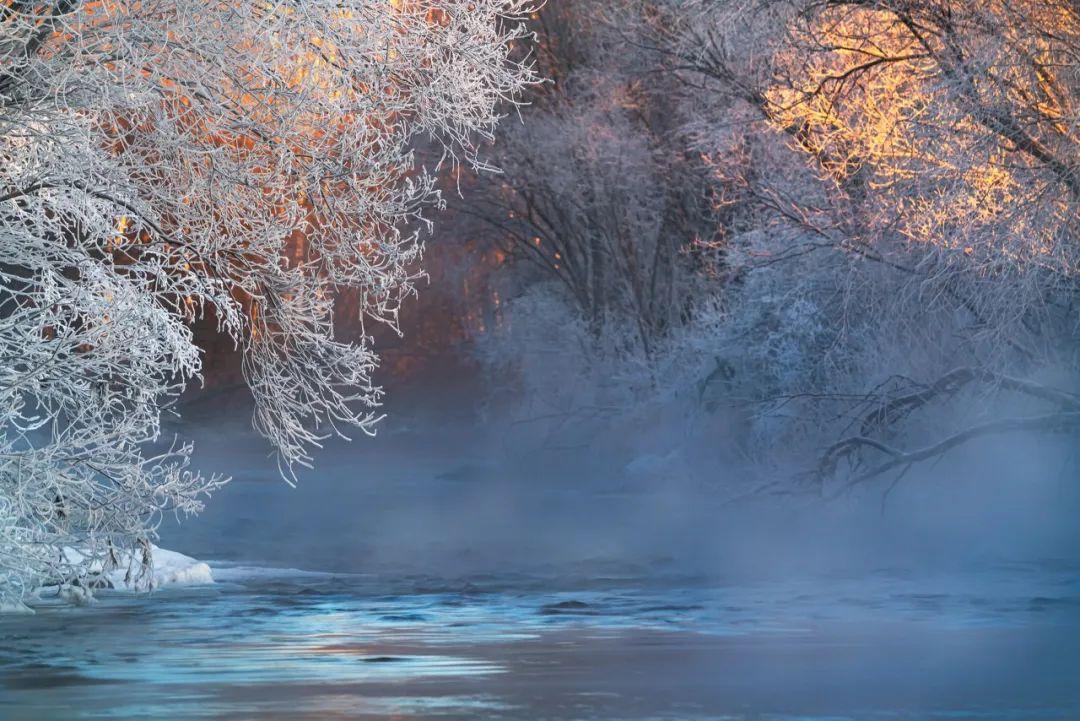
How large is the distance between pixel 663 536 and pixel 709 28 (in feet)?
22.8

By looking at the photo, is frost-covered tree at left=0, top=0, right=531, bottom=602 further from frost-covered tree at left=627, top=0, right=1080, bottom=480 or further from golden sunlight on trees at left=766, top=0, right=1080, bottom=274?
frost-covered tree at left=627, top=0, right=1080, bottom=480

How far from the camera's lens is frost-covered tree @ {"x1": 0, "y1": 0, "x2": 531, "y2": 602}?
13258mm

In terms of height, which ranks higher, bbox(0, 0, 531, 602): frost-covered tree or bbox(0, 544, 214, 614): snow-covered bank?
bbox(0, 0, 531, 602): frost-covered tree

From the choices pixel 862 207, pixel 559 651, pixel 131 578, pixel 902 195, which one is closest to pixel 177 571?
pixel 131 578

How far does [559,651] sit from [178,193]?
3.93m

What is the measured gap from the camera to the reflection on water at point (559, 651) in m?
10.9

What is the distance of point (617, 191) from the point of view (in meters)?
42.2

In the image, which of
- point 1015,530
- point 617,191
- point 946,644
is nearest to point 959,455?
point 1015,530

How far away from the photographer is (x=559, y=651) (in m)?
13.4

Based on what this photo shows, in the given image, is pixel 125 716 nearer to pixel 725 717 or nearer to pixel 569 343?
pixel 725 717

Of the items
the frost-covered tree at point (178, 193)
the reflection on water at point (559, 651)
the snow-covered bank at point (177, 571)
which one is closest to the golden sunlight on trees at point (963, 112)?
the reflection on water at point (559, 651)

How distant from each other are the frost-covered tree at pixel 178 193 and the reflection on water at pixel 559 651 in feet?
3.51

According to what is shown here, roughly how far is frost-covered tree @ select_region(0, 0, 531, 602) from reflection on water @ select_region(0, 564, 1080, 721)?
1069mm

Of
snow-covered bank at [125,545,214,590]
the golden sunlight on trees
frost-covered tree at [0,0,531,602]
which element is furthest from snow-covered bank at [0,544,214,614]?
the golden sunlight on trees
